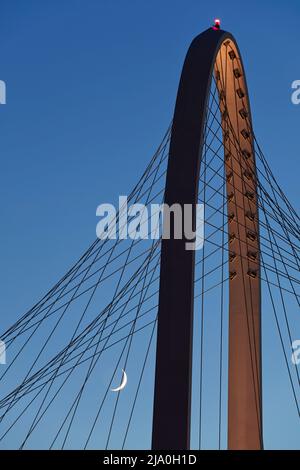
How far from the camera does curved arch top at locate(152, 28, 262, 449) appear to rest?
52.3 feet

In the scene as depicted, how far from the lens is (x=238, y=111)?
74.6ft

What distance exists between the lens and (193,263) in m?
16.7

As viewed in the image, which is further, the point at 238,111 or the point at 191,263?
the point at 238,111

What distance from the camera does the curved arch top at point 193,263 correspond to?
1595cm

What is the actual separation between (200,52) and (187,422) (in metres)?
7.00

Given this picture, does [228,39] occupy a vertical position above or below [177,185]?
above
